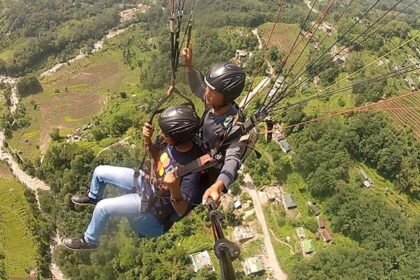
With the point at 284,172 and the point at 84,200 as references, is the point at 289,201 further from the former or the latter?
the point at 84,200

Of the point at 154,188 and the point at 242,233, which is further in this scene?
the point at 242,233

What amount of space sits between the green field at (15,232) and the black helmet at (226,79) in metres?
27.3

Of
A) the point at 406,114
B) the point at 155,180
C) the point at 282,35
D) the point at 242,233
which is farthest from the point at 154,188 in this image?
the point at 282,35

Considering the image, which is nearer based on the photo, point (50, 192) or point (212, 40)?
point (50, 192)

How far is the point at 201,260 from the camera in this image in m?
24.4

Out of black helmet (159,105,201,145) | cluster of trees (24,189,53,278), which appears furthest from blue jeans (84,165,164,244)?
cluster of trees (24,189,53,278)

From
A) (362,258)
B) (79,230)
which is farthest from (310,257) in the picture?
(79,230)

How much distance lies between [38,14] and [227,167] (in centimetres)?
6969

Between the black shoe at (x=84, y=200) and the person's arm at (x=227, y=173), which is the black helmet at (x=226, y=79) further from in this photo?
the black shoe at (x=84, y=200)

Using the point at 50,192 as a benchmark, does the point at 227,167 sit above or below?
above

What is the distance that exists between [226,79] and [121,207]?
1.88 metres

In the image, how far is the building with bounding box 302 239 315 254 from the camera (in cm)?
2525

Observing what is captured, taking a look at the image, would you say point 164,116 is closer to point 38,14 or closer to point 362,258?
point 362,258

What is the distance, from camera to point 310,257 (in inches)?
986
